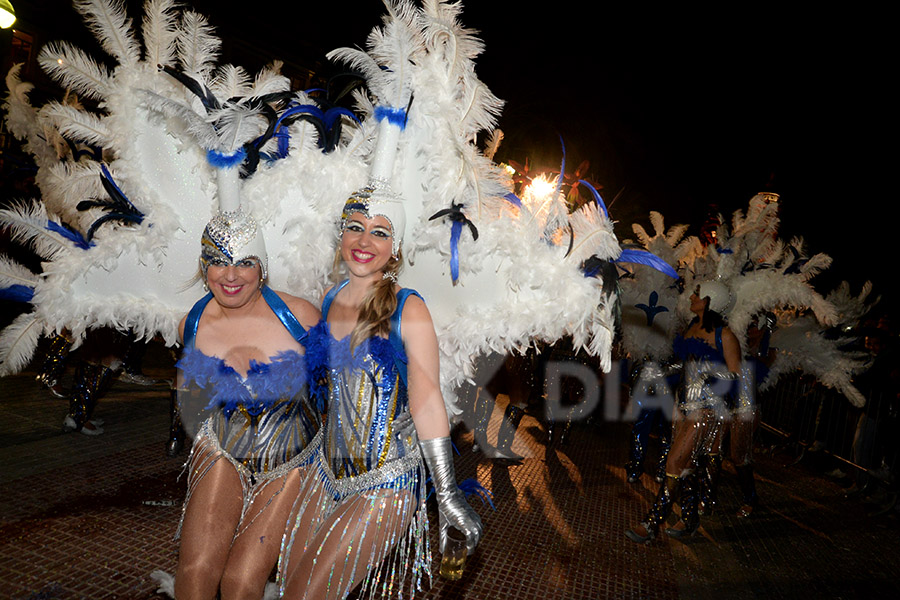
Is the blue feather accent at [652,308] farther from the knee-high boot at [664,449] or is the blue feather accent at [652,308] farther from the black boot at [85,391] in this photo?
the black boot at [85,391]

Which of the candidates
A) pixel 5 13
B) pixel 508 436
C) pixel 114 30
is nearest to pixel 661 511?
pixel 508 436

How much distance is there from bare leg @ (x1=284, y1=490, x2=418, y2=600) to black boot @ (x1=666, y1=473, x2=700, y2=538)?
296 centimetres

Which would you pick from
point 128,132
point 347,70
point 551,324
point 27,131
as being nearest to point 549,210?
point 551,324

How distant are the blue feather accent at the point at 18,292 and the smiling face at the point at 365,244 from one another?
4.39 feet

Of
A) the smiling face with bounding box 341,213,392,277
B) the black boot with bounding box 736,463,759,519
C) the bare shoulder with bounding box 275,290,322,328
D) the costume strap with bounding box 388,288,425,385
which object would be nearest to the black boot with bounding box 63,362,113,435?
the bare shoulder with bounding box 275,290,322,328

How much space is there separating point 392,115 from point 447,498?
1414 mm

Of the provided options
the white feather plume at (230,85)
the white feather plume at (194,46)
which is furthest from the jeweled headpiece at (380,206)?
the white feather plume at (194,46)

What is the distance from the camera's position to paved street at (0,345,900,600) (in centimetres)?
301

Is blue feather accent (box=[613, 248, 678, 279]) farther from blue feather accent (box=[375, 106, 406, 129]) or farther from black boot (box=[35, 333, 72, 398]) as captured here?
black boot (box=[35, 333, 72, 398])

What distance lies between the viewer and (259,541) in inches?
77.4

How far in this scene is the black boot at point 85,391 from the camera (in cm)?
478

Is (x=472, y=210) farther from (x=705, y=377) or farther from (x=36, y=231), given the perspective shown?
(x=705, y=377)

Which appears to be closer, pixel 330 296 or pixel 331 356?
pixel 331 356

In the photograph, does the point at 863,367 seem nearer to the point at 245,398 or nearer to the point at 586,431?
the point at 586,431
